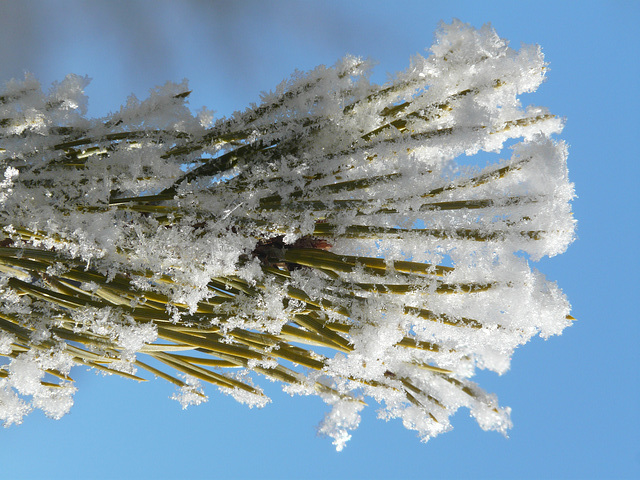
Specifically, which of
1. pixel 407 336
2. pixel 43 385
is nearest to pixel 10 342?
pixel 43 385

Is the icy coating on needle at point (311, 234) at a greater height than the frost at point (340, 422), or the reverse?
the icy coating on needle at point (311, 234)

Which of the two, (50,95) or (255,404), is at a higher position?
(50,95)

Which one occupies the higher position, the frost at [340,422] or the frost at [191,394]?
the frost at [191,394]

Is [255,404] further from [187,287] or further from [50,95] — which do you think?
[50,95]

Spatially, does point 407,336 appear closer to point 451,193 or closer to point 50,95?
point 451,193

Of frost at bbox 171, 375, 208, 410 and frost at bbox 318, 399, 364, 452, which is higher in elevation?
frost at bbox 171, 375, 208, 410

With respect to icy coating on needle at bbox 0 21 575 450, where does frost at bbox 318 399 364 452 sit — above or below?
below

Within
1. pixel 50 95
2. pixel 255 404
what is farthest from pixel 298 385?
pixel 50 95
